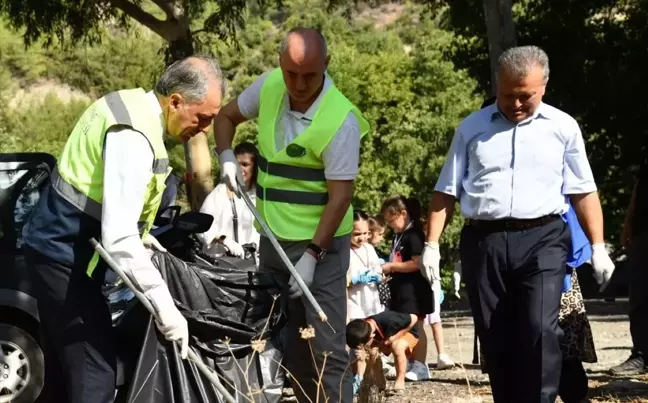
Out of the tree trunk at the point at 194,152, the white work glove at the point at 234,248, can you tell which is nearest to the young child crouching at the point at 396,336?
the white work glove at the point at 234,248

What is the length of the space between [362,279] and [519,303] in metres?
3.02

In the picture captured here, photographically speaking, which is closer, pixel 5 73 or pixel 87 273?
pixel 87 273

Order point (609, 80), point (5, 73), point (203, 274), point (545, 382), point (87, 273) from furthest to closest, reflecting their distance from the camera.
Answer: point (5, 73) < point (609, 80) < point (545, 382) < point (203, 274) < point (87, 273)

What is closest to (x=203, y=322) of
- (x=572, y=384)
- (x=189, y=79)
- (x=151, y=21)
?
(x=189, y=79)

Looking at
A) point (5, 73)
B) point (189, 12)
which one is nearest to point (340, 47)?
point (5, 73)

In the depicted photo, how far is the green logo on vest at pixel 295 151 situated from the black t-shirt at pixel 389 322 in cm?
351

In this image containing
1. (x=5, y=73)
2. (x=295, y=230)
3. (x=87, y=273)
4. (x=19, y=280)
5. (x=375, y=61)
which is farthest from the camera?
(x=5, y=73)

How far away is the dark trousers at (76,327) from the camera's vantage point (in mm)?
4656

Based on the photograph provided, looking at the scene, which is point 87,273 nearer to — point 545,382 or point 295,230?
point 295,230

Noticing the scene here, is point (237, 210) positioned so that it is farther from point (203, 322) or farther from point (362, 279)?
point (203, 322)

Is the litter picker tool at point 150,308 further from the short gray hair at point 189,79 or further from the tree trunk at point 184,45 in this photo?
the tree trunk at point 184,45

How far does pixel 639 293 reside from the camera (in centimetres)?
932

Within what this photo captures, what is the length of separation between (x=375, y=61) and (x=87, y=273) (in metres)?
53.6

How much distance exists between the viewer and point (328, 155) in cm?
531
